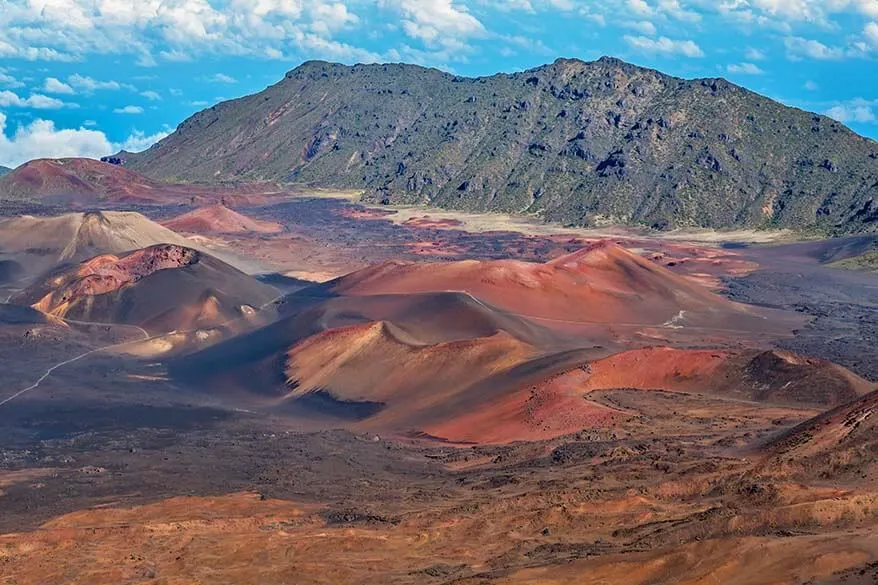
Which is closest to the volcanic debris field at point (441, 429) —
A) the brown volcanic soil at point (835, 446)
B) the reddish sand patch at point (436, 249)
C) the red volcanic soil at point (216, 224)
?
the brown volcanic soil at point (835, 446)

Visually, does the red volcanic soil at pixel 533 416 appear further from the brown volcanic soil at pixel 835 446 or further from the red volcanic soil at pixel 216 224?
the red volcanic soil at pixel 216 224

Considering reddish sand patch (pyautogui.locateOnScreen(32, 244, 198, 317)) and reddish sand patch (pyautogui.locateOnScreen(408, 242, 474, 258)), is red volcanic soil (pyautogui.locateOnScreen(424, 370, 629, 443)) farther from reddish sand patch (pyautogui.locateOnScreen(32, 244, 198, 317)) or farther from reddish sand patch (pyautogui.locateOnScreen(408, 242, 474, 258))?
reddish sand patch (pyautogui.locateOnScreen(408, 242, 474, 258))

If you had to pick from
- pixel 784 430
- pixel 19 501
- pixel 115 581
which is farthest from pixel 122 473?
pixel 784 430

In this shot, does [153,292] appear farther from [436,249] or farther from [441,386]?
[436,249]

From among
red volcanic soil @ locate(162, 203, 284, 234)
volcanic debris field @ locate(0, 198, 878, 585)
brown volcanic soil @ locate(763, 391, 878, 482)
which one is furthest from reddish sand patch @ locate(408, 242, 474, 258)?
brown volcanic soil @ locate(763, 391, 878, 482)

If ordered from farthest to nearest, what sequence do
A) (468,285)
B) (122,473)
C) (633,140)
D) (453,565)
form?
1. (633,140)
2. (468,285)
3. (122,473)
4. (453,565)

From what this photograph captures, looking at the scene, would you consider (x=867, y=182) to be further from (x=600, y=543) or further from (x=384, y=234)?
(x=600, y=543)
